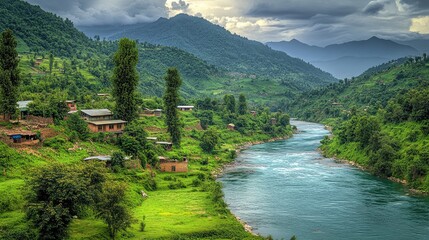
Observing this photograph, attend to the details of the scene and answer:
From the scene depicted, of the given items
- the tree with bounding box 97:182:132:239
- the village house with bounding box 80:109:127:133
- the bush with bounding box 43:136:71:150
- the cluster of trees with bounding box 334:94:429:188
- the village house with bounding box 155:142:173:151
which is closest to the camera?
the tree with bounding box 97:182:132:239

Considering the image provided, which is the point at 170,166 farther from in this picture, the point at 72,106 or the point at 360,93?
the point at 360,93

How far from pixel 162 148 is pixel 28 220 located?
38170 millimetres

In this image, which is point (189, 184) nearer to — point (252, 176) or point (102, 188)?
point (252, 176)

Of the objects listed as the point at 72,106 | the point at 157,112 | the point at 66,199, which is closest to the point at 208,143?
the point at 157,112

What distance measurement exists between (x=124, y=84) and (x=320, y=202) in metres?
32.6

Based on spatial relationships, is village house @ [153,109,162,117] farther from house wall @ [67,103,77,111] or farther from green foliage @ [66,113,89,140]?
green foliage @ [66,113,89,140]

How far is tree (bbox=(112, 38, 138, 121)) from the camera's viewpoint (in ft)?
214

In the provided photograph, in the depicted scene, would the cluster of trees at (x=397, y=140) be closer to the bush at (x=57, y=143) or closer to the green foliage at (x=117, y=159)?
the green foliage at (x=117, y=159)

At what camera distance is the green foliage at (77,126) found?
57.2 metres

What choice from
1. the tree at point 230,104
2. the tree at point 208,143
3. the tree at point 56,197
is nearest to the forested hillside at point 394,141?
the tree at point 208,143

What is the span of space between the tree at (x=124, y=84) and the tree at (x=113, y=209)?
3283cm

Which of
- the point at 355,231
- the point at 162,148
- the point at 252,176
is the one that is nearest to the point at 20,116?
the point at 162,148

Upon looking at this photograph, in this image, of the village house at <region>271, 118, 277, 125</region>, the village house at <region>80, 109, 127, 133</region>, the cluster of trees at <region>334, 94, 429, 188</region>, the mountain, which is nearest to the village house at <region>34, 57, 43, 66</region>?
the village house at <region>80, 109, 127, 133</region>

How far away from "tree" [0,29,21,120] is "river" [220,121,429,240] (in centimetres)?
2838
